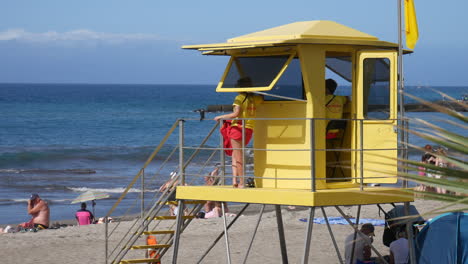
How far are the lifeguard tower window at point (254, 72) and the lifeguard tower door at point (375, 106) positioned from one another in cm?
115

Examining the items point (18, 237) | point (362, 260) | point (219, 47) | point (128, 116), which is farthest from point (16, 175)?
point (128, 116)

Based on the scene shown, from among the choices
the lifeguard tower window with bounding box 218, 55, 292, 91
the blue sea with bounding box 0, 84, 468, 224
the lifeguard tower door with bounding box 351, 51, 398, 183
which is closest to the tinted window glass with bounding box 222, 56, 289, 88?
the lifeguard tower window with bounding box 218, 55, 292, 91

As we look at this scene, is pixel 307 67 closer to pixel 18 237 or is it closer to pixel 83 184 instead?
pixel 18 237

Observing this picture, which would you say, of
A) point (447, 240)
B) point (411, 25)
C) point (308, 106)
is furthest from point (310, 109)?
point (447, 240)

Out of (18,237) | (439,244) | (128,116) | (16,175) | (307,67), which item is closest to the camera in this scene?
(307,67)

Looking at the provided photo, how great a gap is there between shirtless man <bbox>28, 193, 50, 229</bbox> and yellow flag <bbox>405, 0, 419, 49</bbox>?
592 inches

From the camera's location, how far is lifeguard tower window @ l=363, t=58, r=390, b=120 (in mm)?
10773

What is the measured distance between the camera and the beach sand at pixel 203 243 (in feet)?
57.7

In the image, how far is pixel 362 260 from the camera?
1443cm

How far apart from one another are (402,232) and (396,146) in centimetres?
398

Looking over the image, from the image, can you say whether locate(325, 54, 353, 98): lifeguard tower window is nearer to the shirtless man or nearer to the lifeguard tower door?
the lifeguard tower door

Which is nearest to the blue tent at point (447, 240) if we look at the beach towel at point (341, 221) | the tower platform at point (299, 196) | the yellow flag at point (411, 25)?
the tower platform at point (299, 196)

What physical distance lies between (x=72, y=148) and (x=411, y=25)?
52416 mm

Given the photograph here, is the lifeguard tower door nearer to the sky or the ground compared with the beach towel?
nearer to the sky
